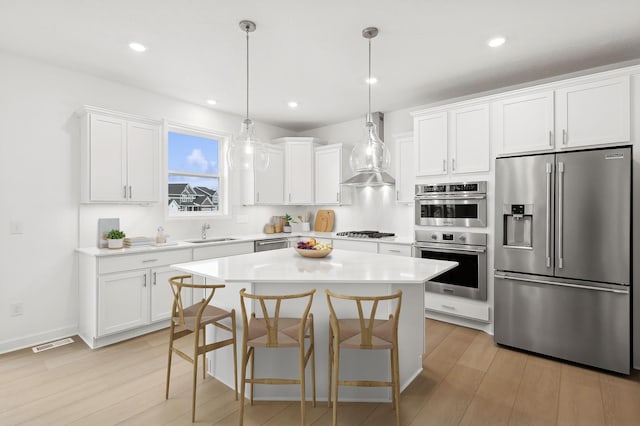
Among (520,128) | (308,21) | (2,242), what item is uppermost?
(308,21)

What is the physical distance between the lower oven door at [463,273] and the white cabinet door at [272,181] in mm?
2464

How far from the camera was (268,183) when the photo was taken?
5227mm

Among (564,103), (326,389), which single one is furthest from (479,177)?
(326,389)

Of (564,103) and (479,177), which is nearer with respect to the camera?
(564,103)

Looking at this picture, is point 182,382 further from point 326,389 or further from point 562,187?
point 562,187

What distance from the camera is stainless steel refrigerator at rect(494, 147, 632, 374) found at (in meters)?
2.71

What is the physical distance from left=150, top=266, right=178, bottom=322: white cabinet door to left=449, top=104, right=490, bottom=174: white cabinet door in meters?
3.40

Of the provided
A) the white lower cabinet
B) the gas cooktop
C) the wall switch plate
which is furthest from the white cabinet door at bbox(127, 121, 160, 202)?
the gas cooktop

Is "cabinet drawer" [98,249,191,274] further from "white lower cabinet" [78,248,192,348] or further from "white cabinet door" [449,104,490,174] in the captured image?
"white cabinet door" [449,104,490,174]

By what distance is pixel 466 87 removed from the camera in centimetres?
395

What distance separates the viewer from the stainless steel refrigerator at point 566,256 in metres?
2.71

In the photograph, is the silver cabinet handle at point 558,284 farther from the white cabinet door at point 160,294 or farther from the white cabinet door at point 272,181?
A: the white cabinet door at point 160,294

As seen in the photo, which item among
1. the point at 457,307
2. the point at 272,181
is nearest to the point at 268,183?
the point at 272,181

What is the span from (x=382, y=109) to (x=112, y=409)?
4496 millimetres
